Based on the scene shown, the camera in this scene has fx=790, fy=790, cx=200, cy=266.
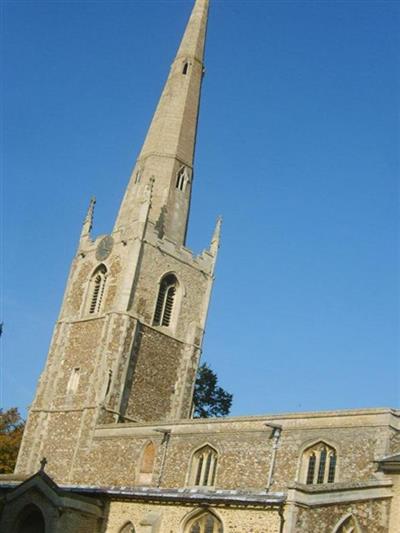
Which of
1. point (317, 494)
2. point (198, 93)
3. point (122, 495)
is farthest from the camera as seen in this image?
point (198, 93)

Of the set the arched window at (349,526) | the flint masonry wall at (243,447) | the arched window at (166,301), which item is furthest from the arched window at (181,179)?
the arched window at (349,526)

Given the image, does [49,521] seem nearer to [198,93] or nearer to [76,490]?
[76,490]

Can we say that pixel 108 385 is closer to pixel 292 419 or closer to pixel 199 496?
pixel 292 419

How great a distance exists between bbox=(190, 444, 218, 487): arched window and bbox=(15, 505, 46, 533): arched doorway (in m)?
5.90

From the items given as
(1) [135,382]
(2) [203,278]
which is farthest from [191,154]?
(1) [135,382]

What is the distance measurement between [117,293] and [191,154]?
418 inches

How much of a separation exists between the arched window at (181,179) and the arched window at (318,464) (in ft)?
67.0

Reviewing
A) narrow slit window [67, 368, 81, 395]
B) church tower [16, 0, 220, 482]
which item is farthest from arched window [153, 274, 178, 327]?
narrow slit window [67, 368, 81, 395]

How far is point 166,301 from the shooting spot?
4081 centimetres

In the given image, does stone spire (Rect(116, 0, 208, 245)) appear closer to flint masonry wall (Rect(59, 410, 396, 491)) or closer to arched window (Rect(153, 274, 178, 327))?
arched window (Rect(153, 274, 178, 327))

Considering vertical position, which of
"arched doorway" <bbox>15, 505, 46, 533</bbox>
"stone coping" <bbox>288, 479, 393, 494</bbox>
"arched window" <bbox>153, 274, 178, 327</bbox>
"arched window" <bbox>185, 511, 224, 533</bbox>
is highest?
"arched window" <bbox>153, 274, 178, 327</bbox>

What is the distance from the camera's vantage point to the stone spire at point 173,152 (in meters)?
42.8

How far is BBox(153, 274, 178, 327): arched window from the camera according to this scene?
40.2m

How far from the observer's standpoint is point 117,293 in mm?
39000
